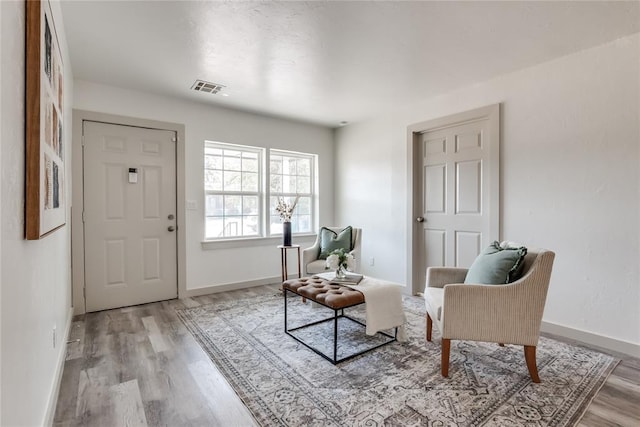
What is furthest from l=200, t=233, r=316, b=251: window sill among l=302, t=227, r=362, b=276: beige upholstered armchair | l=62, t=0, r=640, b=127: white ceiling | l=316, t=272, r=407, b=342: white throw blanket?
l=316, t=272, r=407, b=342: white throw blanket

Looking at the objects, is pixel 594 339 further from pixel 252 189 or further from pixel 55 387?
pixel 252 189

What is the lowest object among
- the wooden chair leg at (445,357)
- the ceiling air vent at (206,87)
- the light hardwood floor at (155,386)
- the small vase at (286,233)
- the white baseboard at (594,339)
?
the light hardwood floor at (155,386)

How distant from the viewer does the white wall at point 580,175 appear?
245cm

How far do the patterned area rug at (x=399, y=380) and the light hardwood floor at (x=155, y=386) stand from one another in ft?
0.28

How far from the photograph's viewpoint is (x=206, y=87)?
342cm

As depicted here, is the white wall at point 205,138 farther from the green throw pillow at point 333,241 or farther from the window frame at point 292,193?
the green throw pillow at point 333,241

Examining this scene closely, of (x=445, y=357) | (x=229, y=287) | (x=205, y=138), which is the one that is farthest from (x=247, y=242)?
(x=445, y=357)

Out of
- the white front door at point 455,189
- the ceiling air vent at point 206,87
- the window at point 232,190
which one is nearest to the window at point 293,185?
the window at point 232,190

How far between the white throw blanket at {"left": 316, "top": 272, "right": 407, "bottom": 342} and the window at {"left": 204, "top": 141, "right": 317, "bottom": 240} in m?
2.27

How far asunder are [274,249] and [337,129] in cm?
214

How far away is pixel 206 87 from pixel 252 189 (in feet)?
4.82

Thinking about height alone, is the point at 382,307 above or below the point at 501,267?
below

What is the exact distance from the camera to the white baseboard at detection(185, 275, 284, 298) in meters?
3.93

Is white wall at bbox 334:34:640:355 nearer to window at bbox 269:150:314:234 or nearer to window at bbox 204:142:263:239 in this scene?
window at bbox 269:150:314:234
